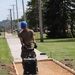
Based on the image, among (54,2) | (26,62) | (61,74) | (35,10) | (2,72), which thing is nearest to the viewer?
(26,62)

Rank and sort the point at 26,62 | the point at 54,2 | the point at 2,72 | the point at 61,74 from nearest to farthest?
the point at 26,62 → the point at 61,74 → the point at 2,72 → the point at 54,2

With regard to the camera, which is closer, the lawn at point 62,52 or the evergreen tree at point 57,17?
the lawn at point 62,52

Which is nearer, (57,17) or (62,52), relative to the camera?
(62,52)

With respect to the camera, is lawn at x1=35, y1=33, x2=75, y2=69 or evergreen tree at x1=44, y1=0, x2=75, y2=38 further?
evergreen tree at x1=44, y1=0, x2=75, y2=38

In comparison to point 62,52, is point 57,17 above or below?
above

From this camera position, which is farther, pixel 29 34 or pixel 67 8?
pixel 67 8

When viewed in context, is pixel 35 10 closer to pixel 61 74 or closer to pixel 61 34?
pixel 61 34

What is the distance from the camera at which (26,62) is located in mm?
10508

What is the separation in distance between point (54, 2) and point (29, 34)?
47254mm

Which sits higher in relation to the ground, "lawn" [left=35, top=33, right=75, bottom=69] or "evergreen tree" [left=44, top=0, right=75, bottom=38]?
"evergreen tree" [left=44, top=0, right=75, bottom=38]

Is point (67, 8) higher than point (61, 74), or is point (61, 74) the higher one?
point (67, 8)

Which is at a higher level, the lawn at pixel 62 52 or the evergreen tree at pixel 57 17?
the evergreen tree at pixel 57 17

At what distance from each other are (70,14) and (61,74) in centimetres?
4702

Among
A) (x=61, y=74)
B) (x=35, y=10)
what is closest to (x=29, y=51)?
(x=61, y=74)
